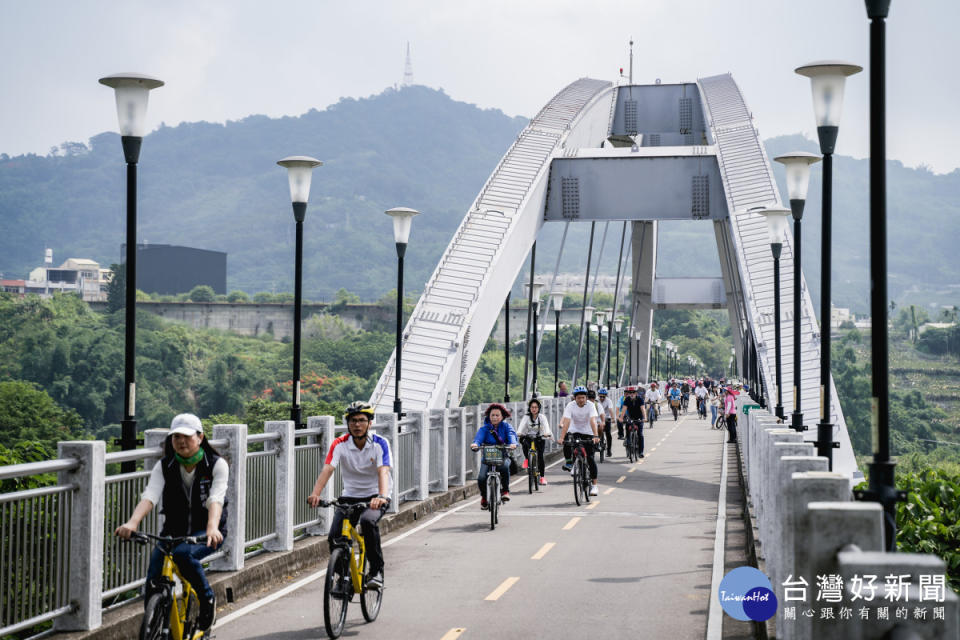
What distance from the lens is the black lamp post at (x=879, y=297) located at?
22.8ft

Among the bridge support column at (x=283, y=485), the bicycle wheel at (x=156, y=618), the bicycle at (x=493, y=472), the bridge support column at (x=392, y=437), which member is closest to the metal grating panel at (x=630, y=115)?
the bicycle at (x=493, y=472)

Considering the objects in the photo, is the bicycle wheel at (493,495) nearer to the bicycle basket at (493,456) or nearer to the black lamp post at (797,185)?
the bicycle basket at (493,456)

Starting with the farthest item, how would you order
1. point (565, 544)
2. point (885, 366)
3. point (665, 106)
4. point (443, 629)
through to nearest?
point (665, 106)
point (565, 544)
point (443, 629)
point (885, 366)

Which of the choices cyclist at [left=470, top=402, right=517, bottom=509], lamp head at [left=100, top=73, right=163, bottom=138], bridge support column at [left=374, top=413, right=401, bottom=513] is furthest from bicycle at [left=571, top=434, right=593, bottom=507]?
lamp head at [left=100, top=73, right=163, bottom=138]

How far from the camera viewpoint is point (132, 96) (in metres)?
12.0

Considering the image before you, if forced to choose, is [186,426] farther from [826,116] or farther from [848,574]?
[826,116]

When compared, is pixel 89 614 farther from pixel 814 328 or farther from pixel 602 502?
pixel 814 328

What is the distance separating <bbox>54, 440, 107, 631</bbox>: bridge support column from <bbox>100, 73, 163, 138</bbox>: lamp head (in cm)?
506

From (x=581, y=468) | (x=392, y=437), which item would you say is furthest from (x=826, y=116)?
(x=581, y=468)

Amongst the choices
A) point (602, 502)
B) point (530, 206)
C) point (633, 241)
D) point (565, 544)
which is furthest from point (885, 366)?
point (633, 241)

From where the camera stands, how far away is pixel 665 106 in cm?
4806

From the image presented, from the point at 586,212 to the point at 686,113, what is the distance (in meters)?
12.7

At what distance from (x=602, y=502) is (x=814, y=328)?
1386 cm

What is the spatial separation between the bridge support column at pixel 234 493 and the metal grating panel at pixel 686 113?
39.2 m
